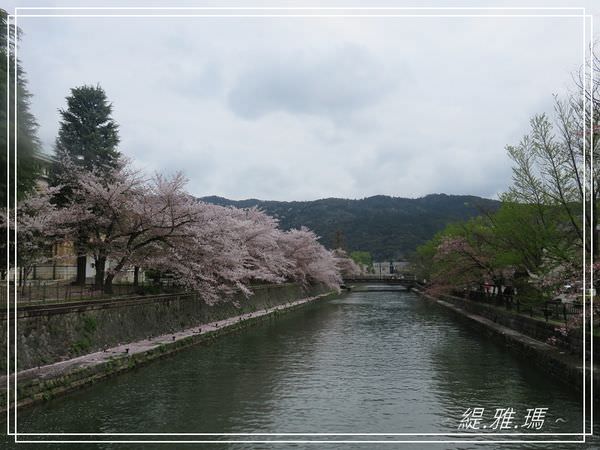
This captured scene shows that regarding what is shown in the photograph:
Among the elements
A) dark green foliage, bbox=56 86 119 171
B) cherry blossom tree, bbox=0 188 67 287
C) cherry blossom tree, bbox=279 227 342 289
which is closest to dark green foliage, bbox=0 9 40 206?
cherry blossom tree, bbox=0 188 67 287

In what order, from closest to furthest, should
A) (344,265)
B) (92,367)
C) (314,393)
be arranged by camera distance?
(314,393)
(92,367)
(344,265)

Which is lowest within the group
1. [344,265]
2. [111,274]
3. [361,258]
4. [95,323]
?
[344,265]

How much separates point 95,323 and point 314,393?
9235 mm

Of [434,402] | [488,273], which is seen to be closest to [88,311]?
[434,402]

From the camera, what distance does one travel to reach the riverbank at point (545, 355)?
15.4 m

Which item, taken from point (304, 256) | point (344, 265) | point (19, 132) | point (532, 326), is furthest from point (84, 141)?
point (344, 265)

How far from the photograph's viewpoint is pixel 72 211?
25031mm

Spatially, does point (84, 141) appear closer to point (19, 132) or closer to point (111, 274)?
point (111, 274)

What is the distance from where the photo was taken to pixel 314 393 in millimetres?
15477

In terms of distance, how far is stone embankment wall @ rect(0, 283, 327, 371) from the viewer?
15539mm

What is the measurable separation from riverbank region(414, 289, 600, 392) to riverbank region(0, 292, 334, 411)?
1430cm

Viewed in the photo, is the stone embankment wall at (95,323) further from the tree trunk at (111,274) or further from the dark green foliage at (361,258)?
the dark green foliage at (361,258)

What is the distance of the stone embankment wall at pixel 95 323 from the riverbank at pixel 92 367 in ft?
1.30

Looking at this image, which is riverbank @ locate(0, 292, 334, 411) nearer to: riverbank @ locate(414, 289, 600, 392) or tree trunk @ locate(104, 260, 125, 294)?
tree trunk @ locate(104, 260, 125, 294)
